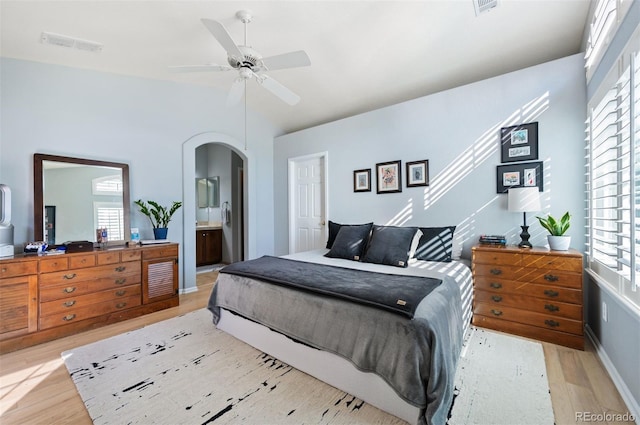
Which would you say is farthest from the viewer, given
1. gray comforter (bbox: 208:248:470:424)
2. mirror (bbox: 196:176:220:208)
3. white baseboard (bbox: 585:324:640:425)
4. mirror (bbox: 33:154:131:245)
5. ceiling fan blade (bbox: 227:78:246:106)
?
mirror (bbox: 196:176:220:208)

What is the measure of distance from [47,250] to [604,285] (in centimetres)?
501

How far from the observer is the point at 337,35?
3021mm

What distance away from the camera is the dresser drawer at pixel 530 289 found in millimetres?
2324

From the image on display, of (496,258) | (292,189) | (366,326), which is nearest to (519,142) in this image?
(496,258)

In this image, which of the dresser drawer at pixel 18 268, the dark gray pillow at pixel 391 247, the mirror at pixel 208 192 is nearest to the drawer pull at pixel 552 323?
the dark gray pillow at pixel 391 247

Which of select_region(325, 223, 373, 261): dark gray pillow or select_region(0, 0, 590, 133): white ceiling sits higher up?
select_region(0, 0, 590, 133): white ceiling

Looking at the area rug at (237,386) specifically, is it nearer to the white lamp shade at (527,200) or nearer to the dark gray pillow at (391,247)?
the dark gray pillow at (391,247)

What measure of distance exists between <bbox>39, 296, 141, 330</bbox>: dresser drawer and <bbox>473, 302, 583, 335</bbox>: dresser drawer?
3.73 m

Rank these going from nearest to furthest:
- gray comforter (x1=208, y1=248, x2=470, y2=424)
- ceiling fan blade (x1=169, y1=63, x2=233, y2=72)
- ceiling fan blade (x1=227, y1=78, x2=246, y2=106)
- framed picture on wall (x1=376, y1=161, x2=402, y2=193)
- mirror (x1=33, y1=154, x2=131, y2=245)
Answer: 1. gray comforter (x1=208, y1=248, x2=470, y2=424)
2. ceiling fan blade (x1=169, y1=63, x2=233, y2=72)
3. ceiling fan blade (x1=227, y1=78, x2=246, y2=106)
4. mirror (x1=33, y1=154, x2=131, y2=245)
5. framed picture on wall (x1=376, y1=161, x2=402, y2=193)

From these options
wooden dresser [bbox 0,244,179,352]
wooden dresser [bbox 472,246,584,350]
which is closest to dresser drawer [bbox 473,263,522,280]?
wooden dresser [bbox 472,246,584,350]

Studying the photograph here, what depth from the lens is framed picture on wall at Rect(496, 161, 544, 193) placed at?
9.42 feet

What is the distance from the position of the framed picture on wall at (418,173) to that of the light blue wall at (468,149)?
2.6 inches

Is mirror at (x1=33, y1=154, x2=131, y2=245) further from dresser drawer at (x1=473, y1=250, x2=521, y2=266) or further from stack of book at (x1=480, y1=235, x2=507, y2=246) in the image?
stack of book at (x1=480, y1=235, x2=507, y2=246)

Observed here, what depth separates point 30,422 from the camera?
1612 millimetres
